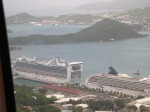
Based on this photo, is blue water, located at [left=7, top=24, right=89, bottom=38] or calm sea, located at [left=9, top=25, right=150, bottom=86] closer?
calm sea, located at [left=9, top=25, right=150, bottom=86]

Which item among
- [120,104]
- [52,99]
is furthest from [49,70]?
[120,104]

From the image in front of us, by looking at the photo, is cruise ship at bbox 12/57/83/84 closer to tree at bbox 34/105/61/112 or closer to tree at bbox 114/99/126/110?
tree at bbox 34/105/61/112

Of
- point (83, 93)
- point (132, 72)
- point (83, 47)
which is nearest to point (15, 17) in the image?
point (83, 47)

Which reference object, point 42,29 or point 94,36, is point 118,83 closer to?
point 94,36

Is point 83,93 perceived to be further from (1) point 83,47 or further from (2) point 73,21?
(2) point 73,21

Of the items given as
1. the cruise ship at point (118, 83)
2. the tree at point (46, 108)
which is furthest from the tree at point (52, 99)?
the cruise ship at point (118, 83)

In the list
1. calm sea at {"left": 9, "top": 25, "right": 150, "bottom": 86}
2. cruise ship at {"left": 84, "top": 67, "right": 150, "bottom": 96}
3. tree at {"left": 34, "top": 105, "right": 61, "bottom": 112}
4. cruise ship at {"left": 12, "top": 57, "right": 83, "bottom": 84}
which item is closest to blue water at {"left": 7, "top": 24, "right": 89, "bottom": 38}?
calm sea at {"left": 9, "top": 25, "right": 150, "bottom": 86}
